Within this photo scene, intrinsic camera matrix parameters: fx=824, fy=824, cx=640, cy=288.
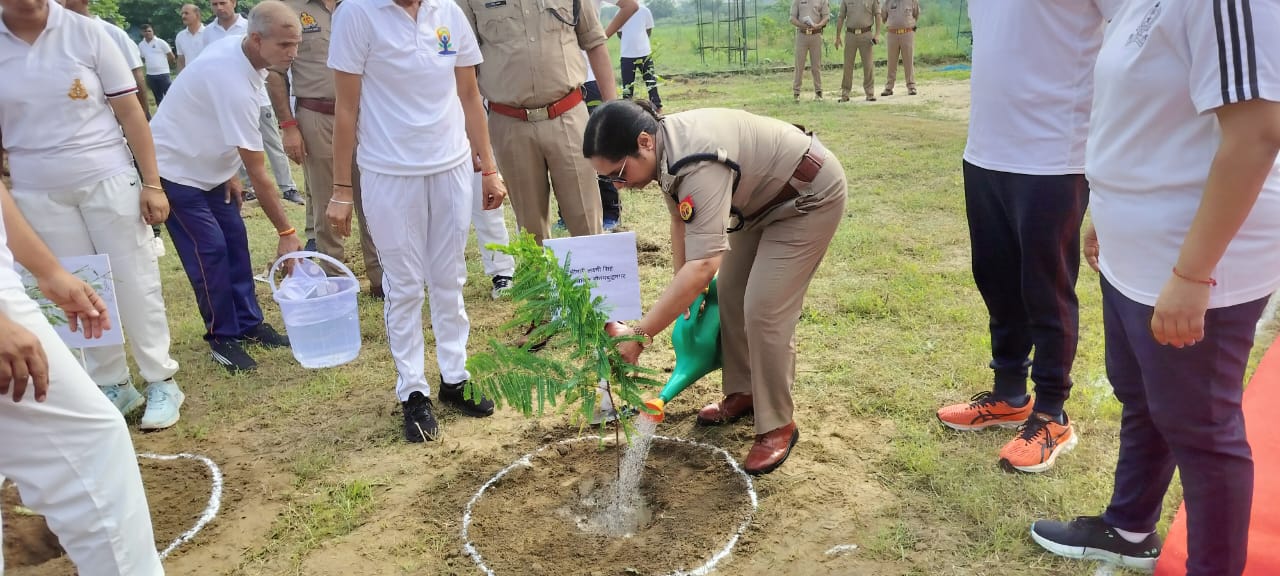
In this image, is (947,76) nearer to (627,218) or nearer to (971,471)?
(627,218)

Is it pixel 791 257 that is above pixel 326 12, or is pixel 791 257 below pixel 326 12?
below

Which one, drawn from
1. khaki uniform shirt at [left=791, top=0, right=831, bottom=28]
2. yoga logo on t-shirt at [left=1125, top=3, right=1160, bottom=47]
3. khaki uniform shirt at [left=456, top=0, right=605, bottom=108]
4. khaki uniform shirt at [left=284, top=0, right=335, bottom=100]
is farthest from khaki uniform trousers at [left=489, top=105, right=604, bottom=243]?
khaki uniform shirt at [left=791, top=0, right=831, bottom=28]

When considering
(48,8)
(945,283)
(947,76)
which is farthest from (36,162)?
(947,76)

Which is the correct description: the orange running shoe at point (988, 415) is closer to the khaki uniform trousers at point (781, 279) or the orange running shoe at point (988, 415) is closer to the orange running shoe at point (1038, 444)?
the orange running shoe at point (1038, 444)

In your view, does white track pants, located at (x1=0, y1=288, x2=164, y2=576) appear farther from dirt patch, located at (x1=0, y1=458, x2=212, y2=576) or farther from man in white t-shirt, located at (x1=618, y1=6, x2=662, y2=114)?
man in white t-shirt, located at (x1=618, y1=6, x2=662, y2=114)

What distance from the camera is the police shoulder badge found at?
2.52 m

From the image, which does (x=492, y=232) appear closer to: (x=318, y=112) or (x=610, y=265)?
(x=318, y=112)

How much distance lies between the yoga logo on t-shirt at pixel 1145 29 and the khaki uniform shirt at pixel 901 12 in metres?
11.3

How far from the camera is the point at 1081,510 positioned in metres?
2.74

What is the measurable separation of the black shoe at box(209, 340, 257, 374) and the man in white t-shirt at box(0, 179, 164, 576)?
2.35 meters

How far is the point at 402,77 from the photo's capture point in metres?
3.21

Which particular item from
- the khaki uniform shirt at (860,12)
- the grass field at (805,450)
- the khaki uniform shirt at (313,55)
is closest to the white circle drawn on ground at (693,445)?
the grass field at (805,450)

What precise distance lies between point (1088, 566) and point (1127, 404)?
0.55 m

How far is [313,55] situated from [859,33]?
9487 mm
